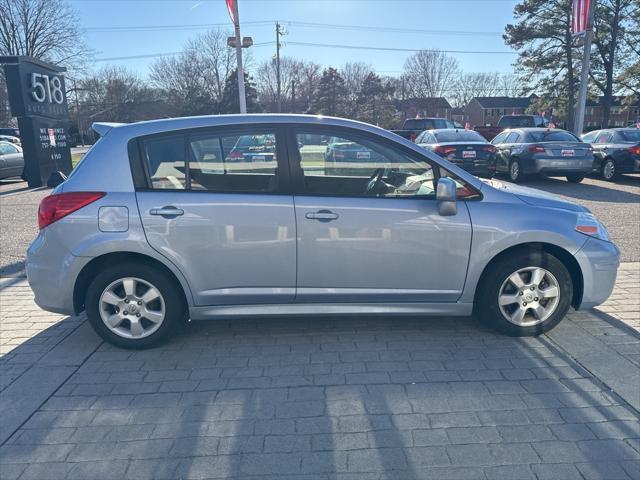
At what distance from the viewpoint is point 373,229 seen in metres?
3.60

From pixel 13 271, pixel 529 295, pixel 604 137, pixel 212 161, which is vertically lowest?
pixel 13 271

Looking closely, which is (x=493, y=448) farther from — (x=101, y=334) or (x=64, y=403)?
(x=101, y=334)

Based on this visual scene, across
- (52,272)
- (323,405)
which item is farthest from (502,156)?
(52,272)

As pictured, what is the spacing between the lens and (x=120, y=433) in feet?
8.93

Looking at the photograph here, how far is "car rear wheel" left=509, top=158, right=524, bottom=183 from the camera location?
42.1ft

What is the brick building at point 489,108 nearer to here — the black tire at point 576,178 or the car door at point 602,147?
the car door at point 602,147

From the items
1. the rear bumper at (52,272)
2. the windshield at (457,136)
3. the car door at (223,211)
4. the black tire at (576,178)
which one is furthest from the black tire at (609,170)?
the rear bumper at (52,272)

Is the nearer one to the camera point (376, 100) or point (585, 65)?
point (585, 65)

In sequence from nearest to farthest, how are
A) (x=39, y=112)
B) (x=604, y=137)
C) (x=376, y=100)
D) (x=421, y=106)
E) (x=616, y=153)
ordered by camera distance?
1. (x=616, y=153)
2. (x=604, y=137)
3. (x=39, y=112)
4. (x=376, y=100)
5. (x=421, y=106)

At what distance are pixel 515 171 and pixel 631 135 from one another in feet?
12.2

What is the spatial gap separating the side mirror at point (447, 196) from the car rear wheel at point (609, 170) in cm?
1218

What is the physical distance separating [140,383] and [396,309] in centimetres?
198

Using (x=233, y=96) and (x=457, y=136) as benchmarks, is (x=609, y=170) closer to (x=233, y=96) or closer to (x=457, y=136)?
(x=457, y=136)

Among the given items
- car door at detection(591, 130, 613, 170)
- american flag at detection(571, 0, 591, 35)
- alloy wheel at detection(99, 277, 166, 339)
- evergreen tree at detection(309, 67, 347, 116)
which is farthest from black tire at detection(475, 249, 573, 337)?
evergreen tree at detection(309, 67, 347, 116)
